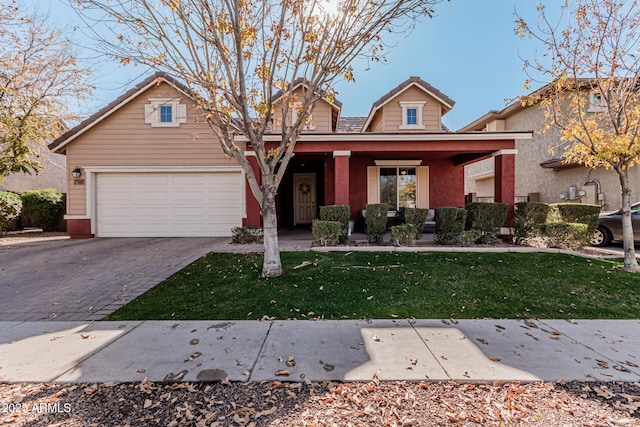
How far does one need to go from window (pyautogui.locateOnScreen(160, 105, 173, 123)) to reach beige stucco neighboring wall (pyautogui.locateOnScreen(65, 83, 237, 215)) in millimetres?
330

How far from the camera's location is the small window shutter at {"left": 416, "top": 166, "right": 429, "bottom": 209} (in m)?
12.0

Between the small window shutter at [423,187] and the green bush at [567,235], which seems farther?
the small window shutter at [423,187]

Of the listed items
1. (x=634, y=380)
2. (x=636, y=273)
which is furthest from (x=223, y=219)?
(x=636, y=273)

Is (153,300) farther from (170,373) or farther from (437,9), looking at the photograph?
(437,9)

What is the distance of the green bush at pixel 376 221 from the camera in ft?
26.4

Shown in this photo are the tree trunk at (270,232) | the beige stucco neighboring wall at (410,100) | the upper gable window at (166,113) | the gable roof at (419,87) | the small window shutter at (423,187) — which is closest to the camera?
the tree trunk at (270,232)

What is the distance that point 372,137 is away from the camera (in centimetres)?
893

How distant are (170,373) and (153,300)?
218cm

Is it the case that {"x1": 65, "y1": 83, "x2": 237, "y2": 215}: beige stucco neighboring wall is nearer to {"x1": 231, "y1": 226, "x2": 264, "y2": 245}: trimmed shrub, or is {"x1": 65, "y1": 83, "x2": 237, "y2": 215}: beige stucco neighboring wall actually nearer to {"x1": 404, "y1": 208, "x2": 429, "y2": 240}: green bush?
{"x1": 231, "y1": 226, "x2": 264, "y2": 245}: trimmed shrub

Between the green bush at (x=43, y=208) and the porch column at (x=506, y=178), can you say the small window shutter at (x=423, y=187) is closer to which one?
the porch column at (x=506, y=178)

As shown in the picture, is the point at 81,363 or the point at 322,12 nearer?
the point at 81,363

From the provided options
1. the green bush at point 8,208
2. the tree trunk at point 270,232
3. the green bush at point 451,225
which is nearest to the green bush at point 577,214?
the green bush at point 451,225

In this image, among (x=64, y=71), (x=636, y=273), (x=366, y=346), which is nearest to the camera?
(x=366, y=346)

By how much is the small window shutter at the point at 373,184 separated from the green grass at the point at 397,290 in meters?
5.58
